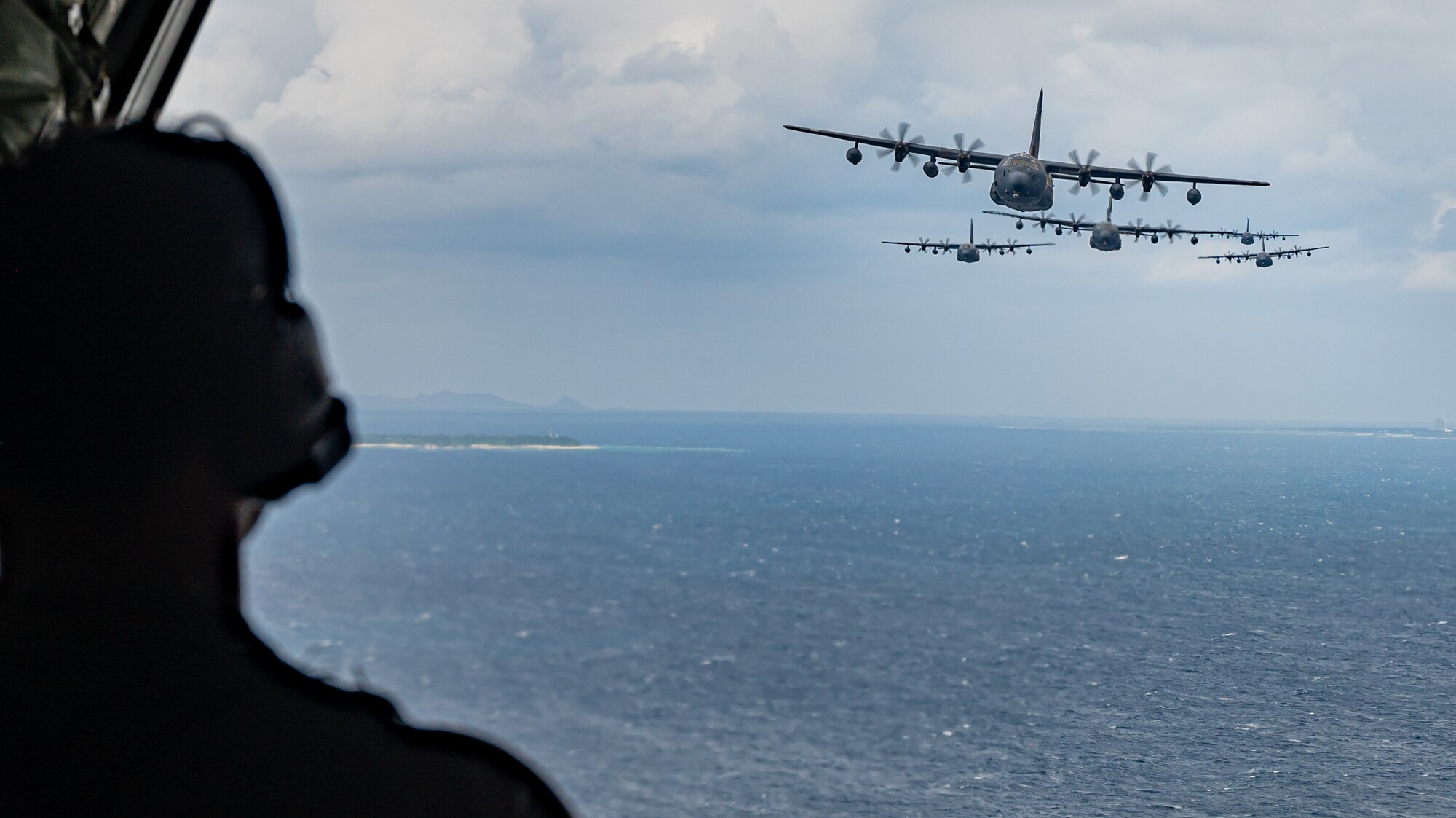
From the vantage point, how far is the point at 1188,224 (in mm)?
126188

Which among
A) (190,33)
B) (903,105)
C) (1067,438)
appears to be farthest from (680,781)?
(1067,438)

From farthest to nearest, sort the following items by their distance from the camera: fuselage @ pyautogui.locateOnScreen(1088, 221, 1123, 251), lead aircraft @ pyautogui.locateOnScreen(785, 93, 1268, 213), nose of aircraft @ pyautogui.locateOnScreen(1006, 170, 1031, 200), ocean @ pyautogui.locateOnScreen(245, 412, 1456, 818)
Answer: ocean @ pyautogui.locateOnScreen(245, 412, 1456, 818) → fuselage @ pyautogui.locateOnScreen(1088, 221, 1123, 251) → nose of aircraft @ pyautogui.locateOnScreen(1006, 170, 1031, 200) → lead aircraft @ pyautogui.locateOnScreen(785, 93, 1268, 213)

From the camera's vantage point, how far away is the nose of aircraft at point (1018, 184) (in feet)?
63.1

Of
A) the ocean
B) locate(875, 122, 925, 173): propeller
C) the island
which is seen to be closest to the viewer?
locate(875, 122, 925, 173): propeller

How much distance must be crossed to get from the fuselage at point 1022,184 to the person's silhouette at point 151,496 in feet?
64.4

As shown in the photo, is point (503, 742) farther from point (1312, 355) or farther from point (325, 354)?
point (1312, 355)

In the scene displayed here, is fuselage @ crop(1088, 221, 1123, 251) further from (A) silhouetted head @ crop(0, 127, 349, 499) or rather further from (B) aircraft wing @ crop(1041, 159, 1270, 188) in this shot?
(A) silhouetted head @ crop(0, 127, 349, 499)

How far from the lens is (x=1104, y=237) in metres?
27.5

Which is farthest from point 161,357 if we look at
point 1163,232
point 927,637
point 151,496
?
point 927,637

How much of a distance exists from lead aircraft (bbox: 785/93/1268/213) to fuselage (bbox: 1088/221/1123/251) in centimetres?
600

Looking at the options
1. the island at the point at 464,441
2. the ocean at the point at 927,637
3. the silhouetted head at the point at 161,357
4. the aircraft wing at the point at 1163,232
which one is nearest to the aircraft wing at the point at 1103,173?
the aircraft wing at the point at 1163,232

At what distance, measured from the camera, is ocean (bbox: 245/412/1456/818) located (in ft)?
155

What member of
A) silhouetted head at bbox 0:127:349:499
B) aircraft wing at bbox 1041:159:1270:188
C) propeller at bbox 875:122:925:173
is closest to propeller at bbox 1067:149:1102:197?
aircraft wing at bbox 1041:159:1270:188

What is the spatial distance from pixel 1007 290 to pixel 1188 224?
26.3 metres
